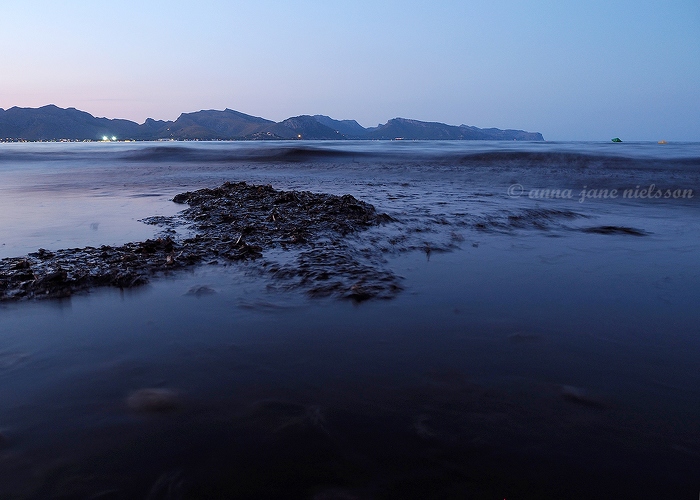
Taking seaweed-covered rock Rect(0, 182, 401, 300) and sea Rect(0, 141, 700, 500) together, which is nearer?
sea Rect(0, 141, 700, 500)

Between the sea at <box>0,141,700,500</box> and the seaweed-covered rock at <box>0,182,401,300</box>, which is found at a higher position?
the seaweed-covered rock at <box>0,182,401,300</box>

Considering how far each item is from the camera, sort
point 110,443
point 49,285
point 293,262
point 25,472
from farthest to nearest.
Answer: point 293,262 → point 49,285 → point 110,443 → point 25,472

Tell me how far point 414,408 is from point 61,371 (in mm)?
2733

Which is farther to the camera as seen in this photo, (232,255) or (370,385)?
(232,255)

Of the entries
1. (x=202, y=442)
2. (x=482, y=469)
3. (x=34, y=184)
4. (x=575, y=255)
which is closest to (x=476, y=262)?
(x=575, y=255)

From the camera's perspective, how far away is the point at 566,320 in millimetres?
4281

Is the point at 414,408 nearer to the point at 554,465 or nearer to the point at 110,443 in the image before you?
the point at 554,465

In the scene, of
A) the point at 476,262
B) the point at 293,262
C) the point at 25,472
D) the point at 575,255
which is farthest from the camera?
the point at 575,255

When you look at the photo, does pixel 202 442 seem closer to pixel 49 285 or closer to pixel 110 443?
pixel 110 443

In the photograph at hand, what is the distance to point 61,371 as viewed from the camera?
10.5ft

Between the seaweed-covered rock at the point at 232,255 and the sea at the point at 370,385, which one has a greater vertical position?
the seaweed-covered rock at the point at 232,255

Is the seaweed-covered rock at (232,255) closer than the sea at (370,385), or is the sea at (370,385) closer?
the sea at (370,385)

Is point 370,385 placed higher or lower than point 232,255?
lower

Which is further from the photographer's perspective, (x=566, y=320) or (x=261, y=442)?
(x=566, y=320)
